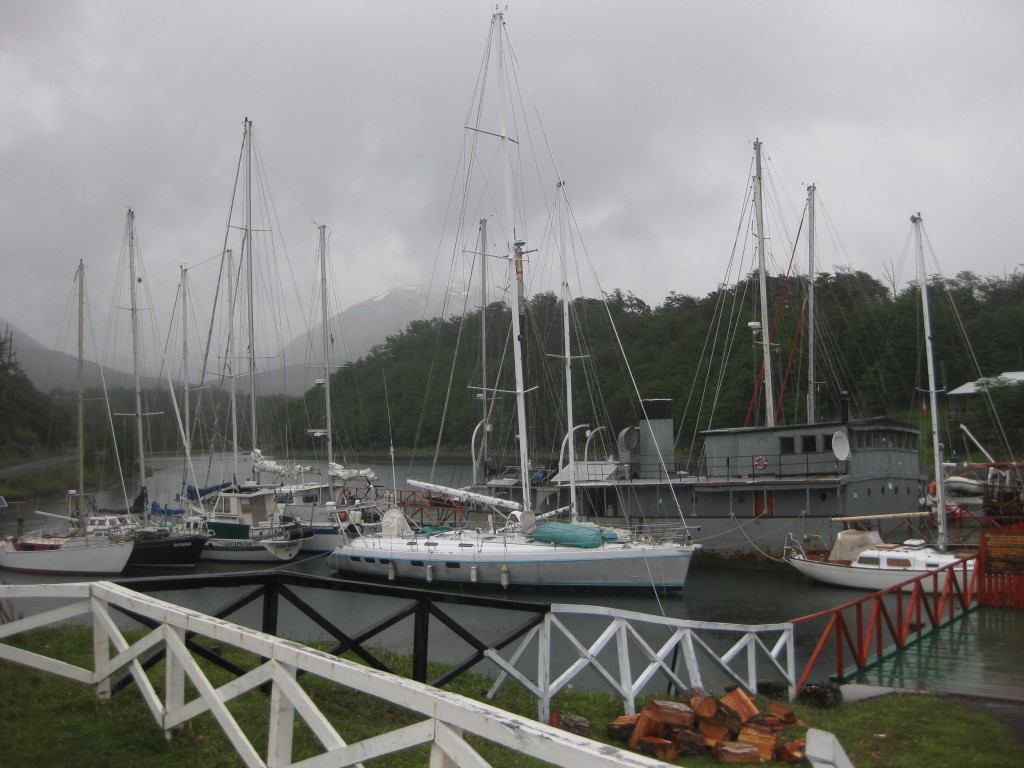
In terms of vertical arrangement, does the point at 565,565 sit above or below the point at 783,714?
below

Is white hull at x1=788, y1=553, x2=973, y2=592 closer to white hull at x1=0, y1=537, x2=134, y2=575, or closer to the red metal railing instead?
the red metal railing

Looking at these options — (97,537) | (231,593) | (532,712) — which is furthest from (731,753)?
(97,537)

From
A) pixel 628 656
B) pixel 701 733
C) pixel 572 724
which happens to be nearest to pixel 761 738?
pixel 701 733

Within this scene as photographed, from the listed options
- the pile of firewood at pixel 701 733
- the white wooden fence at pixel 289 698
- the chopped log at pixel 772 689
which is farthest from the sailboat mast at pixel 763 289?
the white wooden fence at pixel 289 698

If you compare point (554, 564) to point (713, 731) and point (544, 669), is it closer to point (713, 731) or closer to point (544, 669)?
point (544, 669)

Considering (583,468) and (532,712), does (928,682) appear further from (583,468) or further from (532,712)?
(583,468)

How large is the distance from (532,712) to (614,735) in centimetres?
159

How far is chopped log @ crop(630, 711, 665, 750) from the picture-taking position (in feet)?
27.8

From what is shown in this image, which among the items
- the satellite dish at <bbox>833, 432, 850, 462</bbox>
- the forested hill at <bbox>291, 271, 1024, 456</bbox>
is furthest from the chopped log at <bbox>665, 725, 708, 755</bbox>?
the forested hill at <bbox>291, 271, 1024, 456</bbox>

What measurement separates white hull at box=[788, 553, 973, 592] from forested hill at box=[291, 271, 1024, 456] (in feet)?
71.6

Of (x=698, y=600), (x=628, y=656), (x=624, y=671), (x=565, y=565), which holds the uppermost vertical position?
(x=624, y=671)

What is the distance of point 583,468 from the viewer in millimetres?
41531

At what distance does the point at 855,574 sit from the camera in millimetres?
29703

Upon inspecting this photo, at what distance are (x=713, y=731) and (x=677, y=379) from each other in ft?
238
